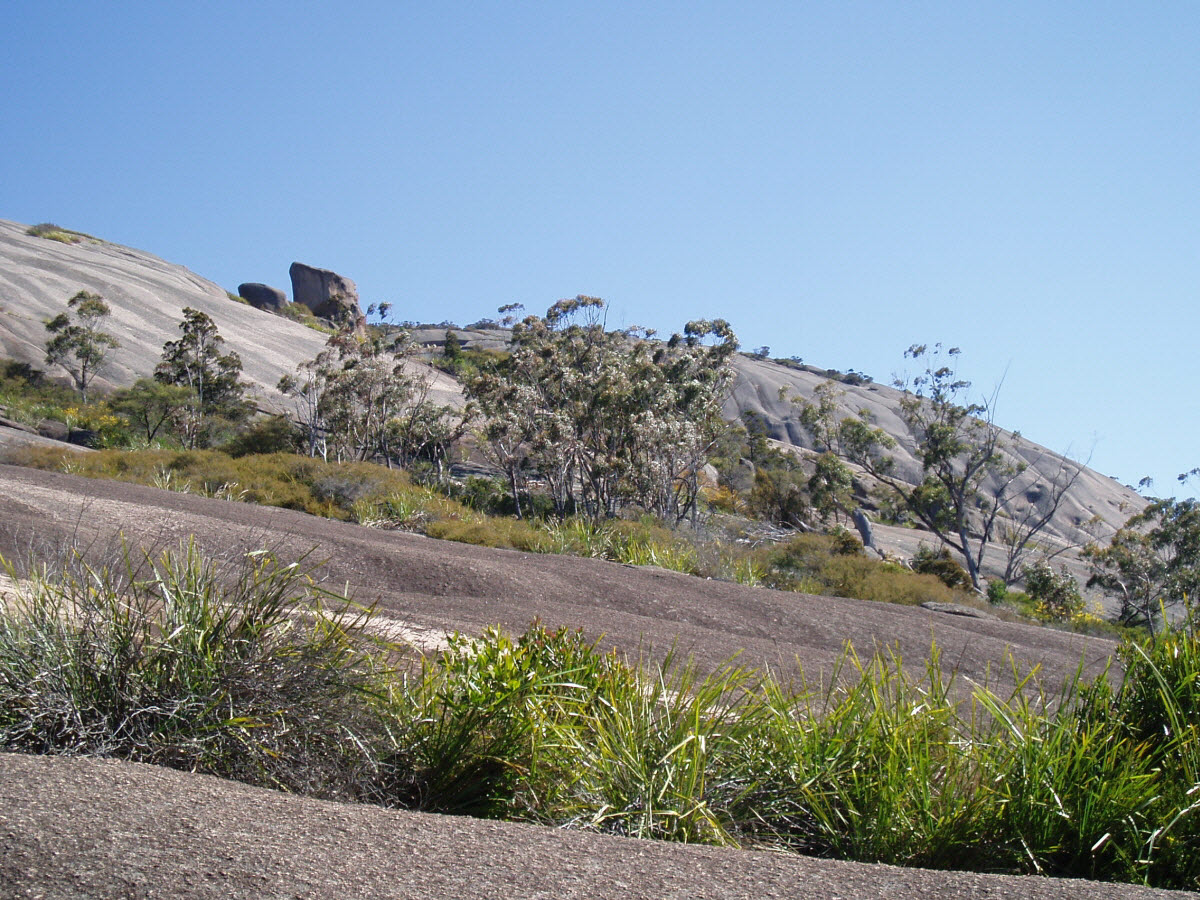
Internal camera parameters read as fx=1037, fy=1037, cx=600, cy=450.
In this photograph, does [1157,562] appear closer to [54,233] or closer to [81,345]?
[81,345]

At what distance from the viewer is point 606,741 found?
5.25 metres

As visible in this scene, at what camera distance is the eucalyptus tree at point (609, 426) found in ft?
98.0

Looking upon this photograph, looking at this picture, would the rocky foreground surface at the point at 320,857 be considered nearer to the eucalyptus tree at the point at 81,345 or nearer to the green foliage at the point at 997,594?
the green foliage at the point at 997,594

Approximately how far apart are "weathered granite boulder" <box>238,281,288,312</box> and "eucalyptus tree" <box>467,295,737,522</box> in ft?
171

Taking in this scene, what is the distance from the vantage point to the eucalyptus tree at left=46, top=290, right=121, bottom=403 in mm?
39750

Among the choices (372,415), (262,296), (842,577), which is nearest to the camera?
(842,577)

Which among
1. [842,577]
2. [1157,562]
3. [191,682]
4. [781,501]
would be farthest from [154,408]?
[1157,562]

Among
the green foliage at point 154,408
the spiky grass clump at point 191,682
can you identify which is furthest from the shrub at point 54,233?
the spiky grass clump at point 191,682

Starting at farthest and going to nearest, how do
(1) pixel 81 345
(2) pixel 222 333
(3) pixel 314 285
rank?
(3) pixel 314 285 → (2) pixel 222 333 → (1) pixel 81 345

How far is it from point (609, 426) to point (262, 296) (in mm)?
58408

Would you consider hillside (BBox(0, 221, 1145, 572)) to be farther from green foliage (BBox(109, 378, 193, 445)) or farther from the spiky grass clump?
the spiky grass clump

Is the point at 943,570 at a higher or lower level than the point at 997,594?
higher

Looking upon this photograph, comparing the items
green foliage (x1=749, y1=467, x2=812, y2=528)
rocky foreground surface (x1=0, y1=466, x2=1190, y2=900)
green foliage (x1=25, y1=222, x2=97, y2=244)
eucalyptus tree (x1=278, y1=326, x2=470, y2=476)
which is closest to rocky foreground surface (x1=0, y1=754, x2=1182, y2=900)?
rocky foreground surface (x1=0, y1=466, x2=1190, y2=900)

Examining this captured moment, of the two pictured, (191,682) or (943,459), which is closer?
(191,682)
